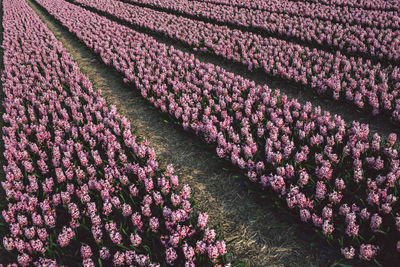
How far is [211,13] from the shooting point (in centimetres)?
1683

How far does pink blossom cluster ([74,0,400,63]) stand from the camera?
9.80 m

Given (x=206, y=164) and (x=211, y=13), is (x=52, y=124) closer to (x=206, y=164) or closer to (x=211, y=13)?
(x=206, y=164)

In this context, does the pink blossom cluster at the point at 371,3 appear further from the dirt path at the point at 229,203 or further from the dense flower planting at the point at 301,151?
the dirt path at the point at 229,203

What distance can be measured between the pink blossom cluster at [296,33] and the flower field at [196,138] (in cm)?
10

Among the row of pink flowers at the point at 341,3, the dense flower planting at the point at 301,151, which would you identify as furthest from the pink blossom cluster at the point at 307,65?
the row of pink flowers at the point at 341,3

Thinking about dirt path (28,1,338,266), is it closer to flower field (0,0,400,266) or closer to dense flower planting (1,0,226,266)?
flower field (0,0,400,266)

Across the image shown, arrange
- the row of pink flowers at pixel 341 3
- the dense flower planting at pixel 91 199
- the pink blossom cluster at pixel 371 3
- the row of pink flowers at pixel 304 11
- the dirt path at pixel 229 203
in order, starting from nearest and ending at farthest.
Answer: the dense flower planting at pixel 91 199
the dirt path at pixel 229 203
the row of pink flowers at pixel 304 11
the pink blossom cluster at pixel 371 3
the row of pink flowers at pixel 341 3

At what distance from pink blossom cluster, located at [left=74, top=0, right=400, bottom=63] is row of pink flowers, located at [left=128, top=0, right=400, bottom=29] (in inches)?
27.1

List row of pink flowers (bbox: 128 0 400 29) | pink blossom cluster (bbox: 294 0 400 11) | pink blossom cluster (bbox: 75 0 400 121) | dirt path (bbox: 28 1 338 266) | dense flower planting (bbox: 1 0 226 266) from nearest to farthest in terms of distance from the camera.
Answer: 1. dense flower planting (bbox: 1 0 226 266)
2. dirt path (bbox: 28 1 338 266)
3. pink blossom cluster (bbox: 75 0 400 121)
4. row of pink flowers (bbox: 128 0 400 29)
5. pink blossom cluster (bbox: 294 0 400 11)

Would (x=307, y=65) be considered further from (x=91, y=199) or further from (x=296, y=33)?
(x=91, y=199)

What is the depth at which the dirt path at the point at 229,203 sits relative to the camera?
3.94 meters

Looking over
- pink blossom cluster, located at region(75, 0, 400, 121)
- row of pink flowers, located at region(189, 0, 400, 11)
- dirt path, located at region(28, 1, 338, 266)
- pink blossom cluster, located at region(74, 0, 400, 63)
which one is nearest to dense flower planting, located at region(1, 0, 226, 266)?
dirt path, located at region(28, 1, 338, 266)

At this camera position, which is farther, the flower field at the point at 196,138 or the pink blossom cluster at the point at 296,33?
the pink blossom cluster at the point at 296,33

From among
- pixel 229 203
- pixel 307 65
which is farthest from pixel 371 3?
pixel 229 203
